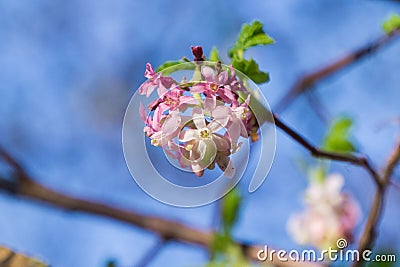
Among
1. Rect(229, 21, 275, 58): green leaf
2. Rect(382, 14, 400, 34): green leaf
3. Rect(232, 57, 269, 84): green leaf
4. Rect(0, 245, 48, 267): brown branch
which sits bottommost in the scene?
Rect(0, 245, 48, 267): brown branch

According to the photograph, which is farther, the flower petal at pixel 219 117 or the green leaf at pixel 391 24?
the green leaf at pixel 391 24

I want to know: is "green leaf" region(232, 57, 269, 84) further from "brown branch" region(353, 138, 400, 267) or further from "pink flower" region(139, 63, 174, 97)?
"brown branch" region(353, 138, 400, 267)

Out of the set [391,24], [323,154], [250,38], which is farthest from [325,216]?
[250,38]

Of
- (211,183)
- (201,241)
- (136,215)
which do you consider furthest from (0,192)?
(211,183)

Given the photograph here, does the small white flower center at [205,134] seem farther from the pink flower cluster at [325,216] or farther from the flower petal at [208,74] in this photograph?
the pink flower cluster at [325,216]
